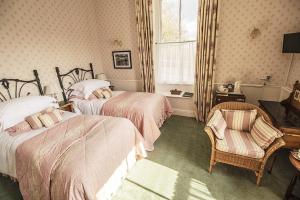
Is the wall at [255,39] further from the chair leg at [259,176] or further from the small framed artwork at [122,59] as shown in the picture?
the small framed artwork at [122,59]

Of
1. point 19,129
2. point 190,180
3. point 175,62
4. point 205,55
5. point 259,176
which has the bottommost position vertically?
point 190,180

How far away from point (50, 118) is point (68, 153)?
101 cm

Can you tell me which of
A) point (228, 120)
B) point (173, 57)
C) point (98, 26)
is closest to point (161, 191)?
point (228, 120)

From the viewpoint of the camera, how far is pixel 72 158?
1.56 metres

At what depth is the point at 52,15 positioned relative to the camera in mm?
3160

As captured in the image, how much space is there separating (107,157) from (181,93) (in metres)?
2.78

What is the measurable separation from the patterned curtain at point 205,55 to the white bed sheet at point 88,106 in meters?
2.12

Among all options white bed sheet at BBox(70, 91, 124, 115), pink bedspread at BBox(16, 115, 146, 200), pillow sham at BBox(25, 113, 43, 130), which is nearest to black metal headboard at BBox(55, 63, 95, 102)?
white bed sheet at BBox(70, 91, 124, 115)

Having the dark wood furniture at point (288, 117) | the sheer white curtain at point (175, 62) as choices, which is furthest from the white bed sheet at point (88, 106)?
the dark wood furniture at point (288, 117)

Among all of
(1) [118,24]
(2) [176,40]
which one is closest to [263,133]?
(2) [176,40]

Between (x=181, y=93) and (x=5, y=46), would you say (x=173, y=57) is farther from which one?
(x=5, y=46)

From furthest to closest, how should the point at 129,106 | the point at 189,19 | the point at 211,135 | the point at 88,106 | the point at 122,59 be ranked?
1. the point at 122,59
2. the point at 189,19
3. the point at 88,106
4. the point at 129,106
5. the point at 211,135

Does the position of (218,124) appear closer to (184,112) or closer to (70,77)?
(184,112)

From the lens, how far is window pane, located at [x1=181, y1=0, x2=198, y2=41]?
3549mm
